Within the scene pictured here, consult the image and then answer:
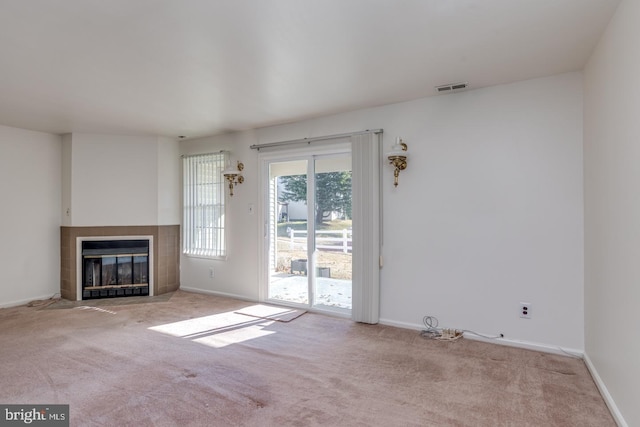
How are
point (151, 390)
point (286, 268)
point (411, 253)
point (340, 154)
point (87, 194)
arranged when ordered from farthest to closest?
point (87, 194) → point (286, 268) → point (340, 154) → point (411, 253) → point (151, 390)

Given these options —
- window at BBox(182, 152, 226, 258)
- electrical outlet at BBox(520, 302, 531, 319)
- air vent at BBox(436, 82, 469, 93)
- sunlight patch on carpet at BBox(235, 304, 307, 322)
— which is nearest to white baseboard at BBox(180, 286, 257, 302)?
sunlight patch on carpet at BBox(235, 304, 307, 322)

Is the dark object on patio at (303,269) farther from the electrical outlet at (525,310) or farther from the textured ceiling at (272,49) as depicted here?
the electrical outlet at (525,310)

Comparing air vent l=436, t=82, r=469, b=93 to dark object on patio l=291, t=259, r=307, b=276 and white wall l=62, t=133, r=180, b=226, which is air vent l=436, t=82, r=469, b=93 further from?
white wall l=62, t=133, r=180, b=226

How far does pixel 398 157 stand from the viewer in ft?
11.7

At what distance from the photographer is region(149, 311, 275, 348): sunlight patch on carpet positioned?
3346 mm

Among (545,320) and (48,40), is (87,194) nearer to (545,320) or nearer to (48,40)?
(48,40)

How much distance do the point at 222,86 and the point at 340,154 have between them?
1.56 m

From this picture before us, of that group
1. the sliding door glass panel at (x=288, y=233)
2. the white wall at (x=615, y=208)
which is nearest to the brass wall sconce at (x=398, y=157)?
the sliding door glass panel at (x=288, y=233)

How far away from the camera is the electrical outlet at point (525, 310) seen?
9.98 feet

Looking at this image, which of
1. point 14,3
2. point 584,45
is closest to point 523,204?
point 584,45

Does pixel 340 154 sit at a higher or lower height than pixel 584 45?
lower

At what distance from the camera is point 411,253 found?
11.8 ft

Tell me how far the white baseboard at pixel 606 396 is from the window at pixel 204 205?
428 cm

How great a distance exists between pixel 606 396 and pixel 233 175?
4432mm
